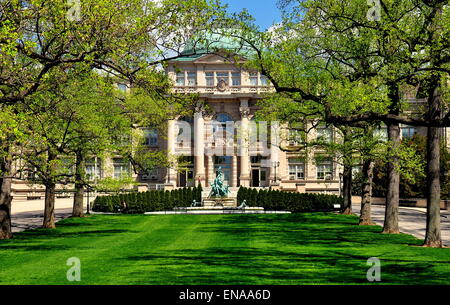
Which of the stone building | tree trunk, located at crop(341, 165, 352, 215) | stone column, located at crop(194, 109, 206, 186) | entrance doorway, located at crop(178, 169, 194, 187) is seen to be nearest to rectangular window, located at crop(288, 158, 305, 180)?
the stone building

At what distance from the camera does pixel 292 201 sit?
161 feet

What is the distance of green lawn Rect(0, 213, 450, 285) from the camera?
1553 cm

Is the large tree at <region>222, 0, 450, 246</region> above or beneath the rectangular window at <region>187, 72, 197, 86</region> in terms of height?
beneath

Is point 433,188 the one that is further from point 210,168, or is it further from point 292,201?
point 210,168

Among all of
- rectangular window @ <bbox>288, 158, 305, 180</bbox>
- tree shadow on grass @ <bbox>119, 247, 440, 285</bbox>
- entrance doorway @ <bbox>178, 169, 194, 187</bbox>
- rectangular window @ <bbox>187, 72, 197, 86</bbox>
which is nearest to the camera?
tree shadow on grass @ <bbox>119, 247, 440, 285</bbox>

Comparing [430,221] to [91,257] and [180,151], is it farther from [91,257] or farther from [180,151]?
[180,151]

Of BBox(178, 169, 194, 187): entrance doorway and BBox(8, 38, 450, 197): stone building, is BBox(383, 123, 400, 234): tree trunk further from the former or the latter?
BBox(178, 169, 194, 187): entrance doorway

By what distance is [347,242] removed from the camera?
24.8 m

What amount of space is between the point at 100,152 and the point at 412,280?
56.5 feet

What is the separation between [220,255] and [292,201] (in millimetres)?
29302

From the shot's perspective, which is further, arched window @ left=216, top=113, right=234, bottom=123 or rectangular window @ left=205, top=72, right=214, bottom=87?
rectangular window @ left=205, top=72, right=214, bottom=87

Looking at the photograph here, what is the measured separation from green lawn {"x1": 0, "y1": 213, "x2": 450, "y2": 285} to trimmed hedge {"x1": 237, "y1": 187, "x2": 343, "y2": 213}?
45.2 feet

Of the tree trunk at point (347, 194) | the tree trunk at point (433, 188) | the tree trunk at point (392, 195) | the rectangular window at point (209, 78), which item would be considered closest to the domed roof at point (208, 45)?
the tree trunk at point (433, 188)

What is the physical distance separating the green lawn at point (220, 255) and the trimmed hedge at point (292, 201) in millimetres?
13782
